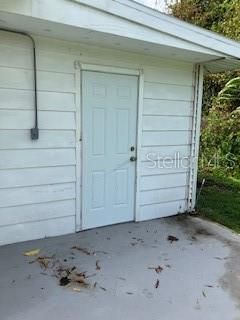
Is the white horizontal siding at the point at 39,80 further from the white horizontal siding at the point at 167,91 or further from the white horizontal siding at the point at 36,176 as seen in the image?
the white horizontal siding at the point at 167,91

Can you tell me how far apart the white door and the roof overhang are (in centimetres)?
51

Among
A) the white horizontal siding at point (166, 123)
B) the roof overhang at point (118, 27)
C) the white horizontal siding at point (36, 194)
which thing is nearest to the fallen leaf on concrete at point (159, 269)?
the white horizontal siding at point (36, 194)

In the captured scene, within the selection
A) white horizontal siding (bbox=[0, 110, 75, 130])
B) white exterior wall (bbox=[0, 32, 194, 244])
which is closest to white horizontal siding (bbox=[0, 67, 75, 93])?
white exterior wall (bbox=[0, 32, 194, 244])

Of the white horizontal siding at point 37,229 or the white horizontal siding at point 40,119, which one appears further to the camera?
the white horizontal siding at point 37,229

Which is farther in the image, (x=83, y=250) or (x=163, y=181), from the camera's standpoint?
(x=163, y=181)

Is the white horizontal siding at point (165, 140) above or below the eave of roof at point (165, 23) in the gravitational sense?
below

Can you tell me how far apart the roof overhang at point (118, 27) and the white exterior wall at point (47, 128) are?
0.63 feet

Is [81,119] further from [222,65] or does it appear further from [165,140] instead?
[222,65]

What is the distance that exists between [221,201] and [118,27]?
3.99 m

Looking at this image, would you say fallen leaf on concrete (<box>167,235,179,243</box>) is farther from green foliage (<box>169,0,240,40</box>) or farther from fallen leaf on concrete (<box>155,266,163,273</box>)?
green foliage (<box>169,0,240,40</box>)

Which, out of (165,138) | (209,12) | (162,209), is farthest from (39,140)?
(209,12)

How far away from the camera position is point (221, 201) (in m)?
6.25

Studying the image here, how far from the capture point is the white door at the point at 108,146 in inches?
168

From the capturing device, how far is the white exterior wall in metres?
3.70
